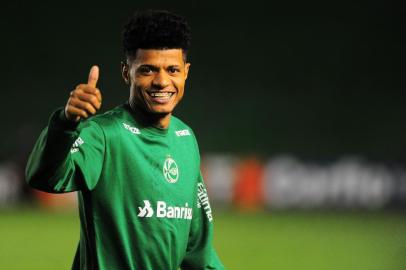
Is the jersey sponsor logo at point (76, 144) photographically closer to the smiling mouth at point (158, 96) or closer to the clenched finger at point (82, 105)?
the clenched finger at point (82, 105)

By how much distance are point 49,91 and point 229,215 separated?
5.99m

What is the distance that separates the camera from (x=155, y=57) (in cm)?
334

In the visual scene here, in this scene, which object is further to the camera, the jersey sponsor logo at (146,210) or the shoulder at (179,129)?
the shoulder at (179,129)

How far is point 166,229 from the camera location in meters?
3.33

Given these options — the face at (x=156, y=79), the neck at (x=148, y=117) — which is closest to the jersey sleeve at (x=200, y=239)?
the neck at (x=148, y=117)

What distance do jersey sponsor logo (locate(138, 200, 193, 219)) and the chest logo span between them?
0.11 m

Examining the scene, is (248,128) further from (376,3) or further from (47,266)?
(47,266)

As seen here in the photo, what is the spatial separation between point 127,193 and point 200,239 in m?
0.62

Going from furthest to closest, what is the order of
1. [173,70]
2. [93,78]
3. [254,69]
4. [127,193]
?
[254,69] → [173,70] → [127,193] → [93,78]

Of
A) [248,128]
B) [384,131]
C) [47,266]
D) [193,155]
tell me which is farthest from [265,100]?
[193,155]

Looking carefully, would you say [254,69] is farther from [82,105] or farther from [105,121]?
[82,105]

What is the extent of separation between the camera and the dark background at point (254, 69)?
16328mm

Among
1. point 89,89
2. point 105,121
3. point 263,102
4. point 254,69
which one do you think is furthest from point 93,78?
point 254,69

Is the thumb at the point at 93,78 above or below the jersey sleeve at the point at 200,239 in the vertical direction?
above
